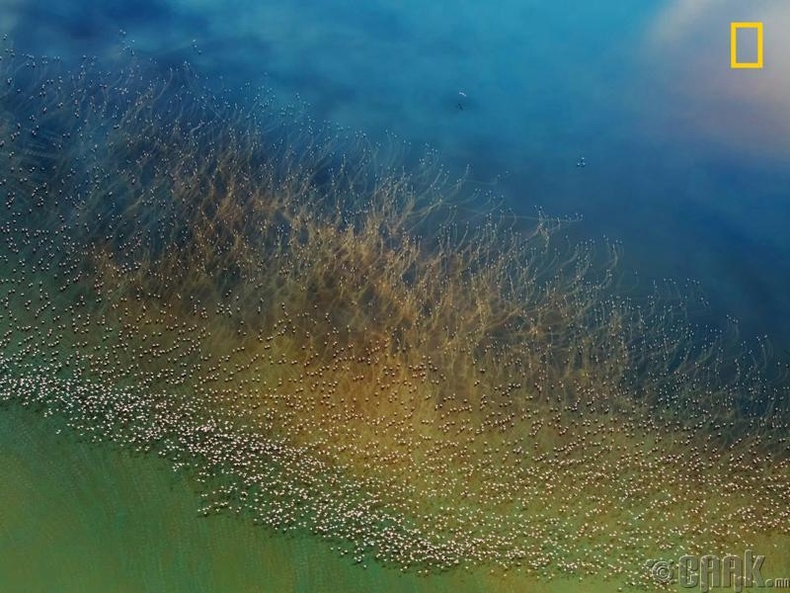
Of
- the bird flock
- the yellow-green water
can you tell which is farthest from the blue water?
the yellow-green water

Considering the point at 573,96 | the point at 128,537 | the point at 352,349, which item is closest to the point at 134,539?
the point at 128,537

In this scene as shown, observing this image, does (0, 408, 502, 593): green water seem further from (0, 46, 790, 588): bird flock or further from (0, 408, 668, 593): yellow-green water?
(0, 46, 790, 588): bird flock

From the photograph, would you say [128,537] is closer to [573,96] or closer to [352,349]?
[352,349]

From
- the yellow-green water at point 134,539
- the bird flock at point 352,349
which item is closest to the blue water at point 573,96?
the bird flock at point 352,349

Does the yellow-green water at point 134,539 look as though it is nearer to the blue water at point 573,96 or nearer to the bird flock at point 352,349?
the bird flock at point 352,349

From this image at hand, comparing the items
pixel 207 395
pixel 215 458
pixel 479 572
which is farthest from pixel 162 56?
pixel 479 572

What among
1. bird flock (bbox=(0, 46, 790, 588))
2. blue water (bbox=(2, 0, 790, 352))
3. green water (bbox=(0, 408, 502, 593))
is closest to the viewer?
green water (bbox=(0, 408, 502, 593))

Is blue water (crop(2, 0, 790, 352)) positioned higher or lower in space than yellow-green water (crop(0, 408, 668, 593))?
higher

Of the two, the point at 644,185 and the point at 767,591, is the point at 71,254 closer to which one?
the point at 644,185
